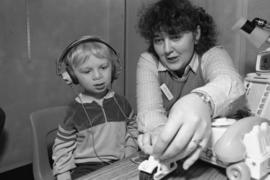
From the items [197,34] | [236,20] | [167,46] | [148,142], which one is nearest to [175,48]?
[167,46]

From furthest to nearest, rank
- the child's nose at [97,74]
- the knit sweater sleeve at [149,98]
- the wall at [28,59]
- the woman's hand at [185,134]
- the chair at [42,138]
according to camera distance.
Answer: the wall at [28,59] → the chair at [42,138] → the child's nose at [97,74] → the knit sweater sleeve at [149,98] → the woman's hand at [185,134]

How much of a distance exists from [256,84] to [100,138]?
64cm

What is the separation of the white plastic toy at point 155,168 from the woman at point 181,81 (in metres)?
0.02

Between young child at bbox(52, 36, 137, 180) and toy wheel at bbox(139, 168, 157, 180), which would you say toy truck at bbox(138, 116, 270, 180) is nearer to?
toy wheel at bbox(139, 168, 157, 180)

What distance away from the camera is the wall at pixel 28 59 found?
5.82ft

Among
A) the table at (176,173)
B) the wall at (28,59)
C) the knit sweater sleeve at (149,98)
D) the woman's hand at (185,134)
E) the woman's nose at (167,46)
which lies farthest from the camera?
the wall at (28,59)

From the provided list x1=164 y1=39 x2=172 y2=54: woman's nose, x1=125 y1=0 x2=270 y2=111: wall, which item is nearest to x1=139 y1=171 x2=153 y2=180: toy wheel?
x1=164 y1=39 x2=172 y2=54: woman's nose

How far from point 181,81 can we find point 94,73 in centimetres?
36

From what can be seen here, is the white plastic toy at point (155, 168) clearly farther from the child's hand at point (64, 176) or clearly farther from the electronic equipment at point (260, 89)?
the child's hand at point (64, 176)

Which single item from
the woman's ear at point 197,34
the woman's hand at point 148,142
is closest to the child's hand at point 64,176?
the woman's hand at point 148,142

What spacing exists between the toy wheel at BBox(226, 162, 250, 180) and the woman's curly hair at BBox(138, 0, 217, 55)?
1.76 feet

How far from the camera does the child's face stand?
1083 mm

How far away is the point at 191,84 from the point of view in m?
1.13

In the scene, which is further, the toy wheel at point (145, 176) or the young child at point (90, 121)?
the young child at point (90, 121)
